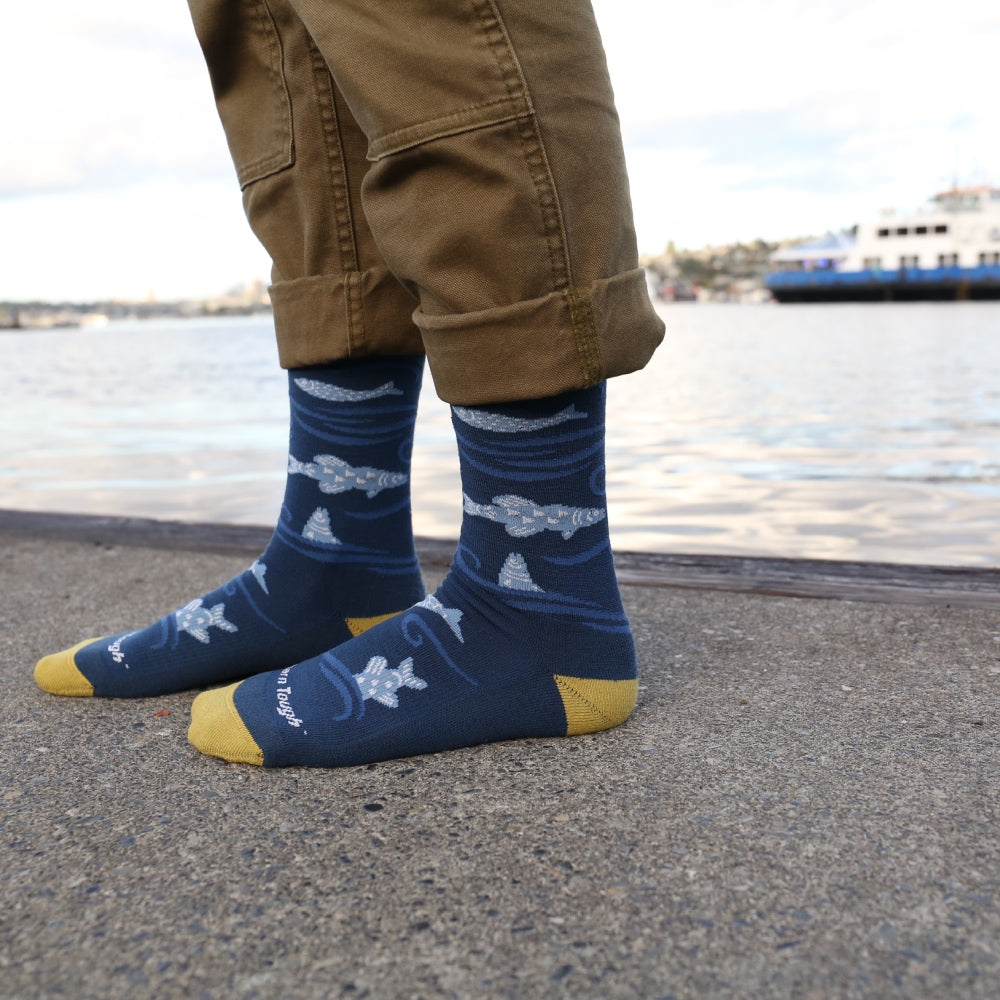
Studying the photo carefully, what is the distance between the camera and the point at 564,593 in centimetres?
70

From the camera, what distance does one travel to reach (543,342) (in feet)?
1.95

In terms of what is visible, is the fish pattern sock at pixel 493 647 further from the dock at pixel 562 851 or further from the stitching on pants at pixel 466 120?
the stitching on pants at pixel 466 120

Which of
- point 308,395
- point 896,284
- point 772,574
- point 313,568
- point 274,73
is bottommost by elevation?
point 896,284

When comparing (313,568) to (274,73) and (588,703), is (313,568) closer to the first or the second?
(588,703)

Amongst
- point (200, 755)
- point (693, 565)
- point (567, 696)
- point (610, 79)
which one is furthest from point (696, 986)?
point (693, 565)

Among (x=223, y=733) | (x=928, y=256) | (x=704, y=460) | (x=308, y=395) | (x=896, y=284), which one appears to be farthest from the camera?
(x=928, y=256)

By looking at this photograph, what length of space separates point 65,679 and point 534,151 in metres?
0.55

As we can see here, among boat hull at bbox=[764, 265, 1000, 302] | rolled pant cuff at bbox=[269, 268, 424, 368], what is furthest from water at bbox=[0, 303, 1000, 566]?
boat hull at bbox=[764, 265, 1000, 302]

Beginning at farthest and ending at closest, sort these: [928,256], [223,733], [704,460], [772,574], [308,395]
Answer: [928,256]
[704,460]
[772,574]
[308,395]
[223,733]

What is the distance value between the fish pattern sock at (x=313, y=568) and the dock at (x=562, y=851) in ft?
0.12

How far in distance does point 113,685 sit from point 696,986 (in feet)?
1.80

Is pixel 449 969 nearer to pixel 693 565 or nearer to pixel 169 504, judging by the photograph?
pixel 693 565

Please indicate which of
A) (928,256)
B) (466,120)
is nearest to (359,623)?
(466,120)

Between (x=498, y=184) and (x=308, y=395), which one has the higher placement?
(x=498, y=184)
